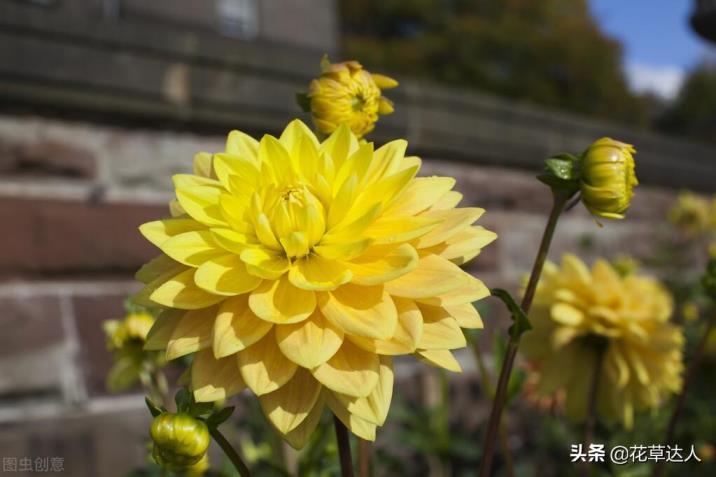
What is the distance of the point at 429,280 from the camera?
1.47 ft

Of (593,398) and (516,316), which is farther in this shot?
(593,398)

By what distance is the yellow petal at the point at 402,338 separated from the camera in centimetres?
43

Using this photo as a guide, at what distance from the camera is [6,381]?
1.20 meters

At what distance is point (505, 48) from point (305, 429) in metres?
16.1

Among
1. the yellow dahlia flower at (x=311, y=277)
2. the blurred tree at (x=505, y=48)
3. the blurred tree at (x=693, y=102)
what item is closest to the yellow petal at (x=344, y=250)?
the yellow dahlia flower at (x=311, y=277)

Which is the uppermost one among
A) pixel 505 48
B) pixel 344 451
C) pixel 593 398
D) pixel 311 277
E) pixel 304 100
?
pixel 505 48

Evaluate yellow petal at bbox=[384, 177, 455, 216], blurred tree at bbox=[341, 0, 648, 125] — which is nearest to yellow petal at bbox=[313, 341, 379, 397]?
yellow petal at bbox=[384, 177, 455, 216]

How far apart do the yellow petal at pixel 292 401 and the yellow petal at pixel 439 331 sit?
8 centimetres

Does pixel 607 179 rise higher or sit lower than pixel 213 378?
higher

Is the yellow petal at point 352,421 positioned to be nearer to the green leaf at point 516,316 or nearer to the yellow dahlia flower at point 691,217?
the green leaf at point 516,316

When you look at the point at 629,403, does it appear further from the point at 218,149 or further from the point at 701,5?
the point at 701,5

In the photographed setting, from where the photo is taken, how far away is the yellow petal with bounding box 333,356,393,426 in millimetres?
426

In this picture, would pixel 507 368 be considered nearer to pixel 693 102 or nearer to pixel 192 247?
pixel 192 247

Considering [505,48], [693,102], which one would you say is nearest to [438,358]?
[505,48]
